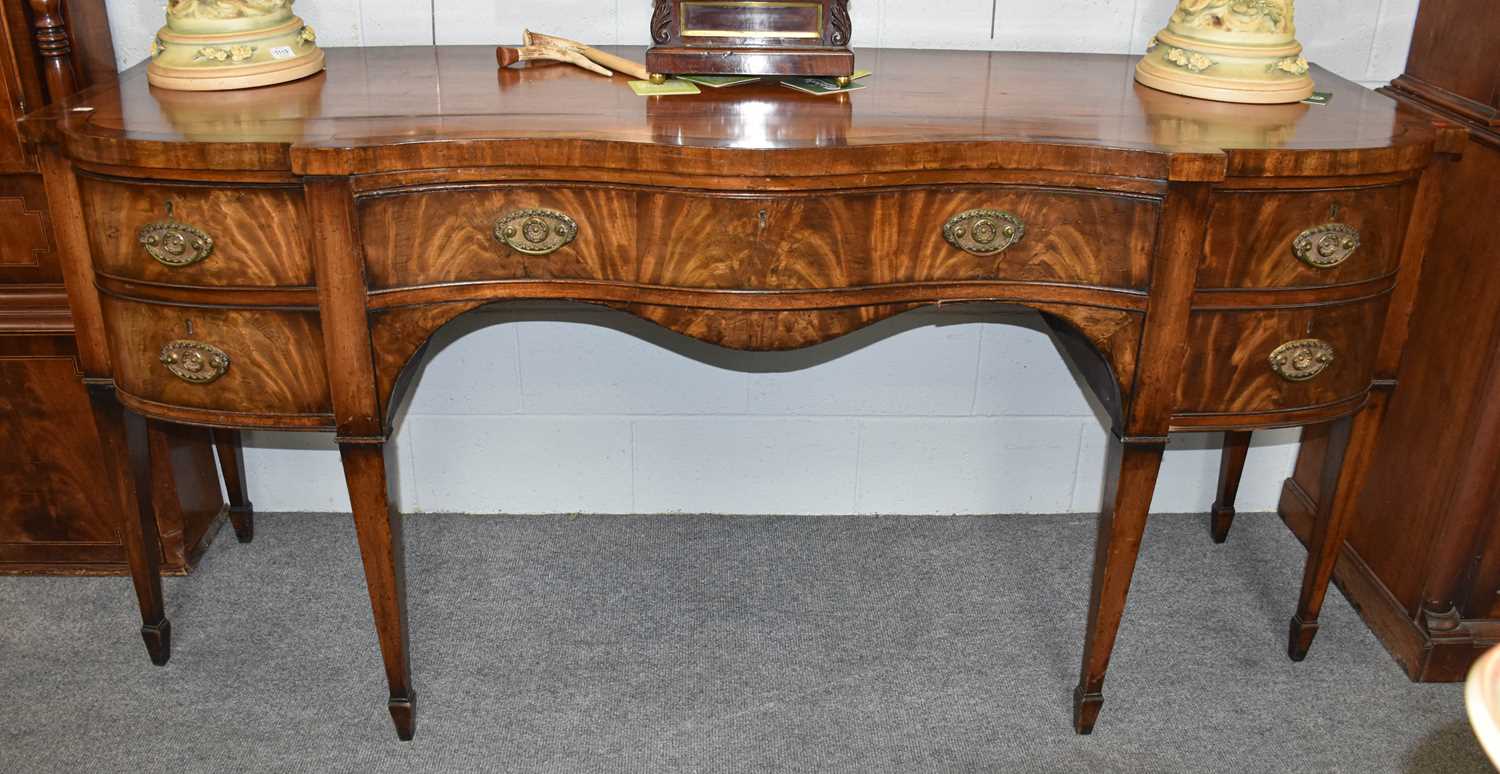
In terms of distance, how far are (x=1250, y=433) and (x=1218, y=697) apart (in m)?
0.67

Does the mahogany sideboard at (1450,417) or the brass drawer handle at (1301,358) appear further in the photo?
the mahogany sideboard at (1450,417)

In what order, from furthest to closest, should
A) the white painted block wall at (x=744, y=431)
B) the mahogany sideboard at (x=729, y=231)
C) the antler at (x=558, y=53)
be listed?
the white painted block wall at (x=744, y=431)
the antler at (x=558, y=53)
the mahogany sideboard at (x=729, y=231)

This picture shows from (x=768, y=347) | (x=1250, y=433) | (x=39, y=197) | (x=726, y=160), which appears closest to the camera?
(x=726, y=160)

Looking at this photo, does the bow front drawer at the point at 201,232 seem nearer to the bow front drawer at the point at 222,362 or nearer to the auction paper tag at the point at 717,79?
the bow front drawer at the point at 222,362

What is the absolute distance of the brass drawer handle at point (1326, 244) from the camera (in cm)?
169

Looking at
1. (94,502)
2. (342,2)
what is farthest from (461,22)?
(94,502)

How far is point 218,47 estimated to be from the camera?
72.8 inches

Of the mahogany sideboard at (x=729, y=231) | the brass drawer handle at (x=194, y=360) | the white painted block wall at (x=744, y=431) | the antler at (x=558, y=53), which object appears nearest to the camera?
the mahogany sideboard at (x=729, y=231)

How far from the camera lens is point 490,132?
64.9 inches

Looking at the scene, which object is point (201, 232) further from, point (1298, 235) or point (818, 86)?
point (1298, 235)

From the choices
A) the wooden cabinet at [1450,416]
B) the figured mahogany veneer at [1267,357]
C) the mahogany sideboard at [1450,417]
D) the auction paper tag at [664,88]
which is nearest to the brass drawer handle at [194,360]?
the auction paper tag at [664,88]

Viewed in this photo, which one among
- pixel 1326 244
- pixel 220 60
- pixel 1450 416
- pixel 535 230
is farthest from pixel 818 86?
pixel 1450 416

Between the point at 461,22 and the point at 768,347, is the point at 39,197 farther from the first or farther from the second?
the point at 768,347

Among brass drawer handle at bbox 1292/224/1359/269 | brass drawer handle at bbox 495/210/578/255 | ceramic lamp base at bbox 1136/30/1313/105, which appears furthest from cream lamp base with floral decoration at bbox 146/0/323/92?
brass drawer handle at bbox 1292/224/1359/269
